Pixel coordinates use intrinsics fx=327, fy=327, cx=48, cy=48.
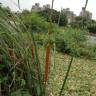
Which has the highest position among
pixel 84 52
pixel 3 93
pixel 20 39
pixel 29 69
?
pixel 20 39

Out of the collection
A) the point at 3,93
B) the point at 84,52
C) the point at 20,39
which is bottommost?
the point at 84,52

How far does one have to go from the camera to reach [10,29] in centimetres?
143

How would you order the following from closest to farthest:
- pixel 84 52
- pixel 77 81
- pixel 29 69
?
→ pixel 29 69
pixel 77 81
pixel 84 52

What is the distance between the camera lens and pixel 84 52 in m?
7.62

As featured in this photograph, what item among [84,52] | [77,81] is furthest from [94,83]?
[84,52]

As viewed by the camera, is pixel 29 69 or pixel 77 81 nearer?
pixel 29 69

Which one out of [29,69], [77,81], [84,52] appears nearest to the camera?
[29,69]

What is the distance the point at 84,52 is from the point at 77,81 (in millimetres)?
3153

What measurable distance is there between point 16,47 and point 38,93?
0.22 m

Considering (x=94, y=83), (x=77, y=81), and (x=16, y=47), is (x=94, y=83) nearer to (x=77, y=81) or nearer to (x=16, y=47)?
(x=77, y=81)

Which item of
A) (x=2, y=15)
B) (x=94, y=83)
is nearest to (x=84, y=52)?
(x=94, y=83)

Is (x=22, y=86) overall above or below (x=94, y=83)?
above

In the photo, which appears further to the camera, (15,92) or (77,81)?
(77,81)

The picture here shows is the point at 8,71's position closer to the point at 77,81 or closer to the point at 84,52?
the point at 77,81
